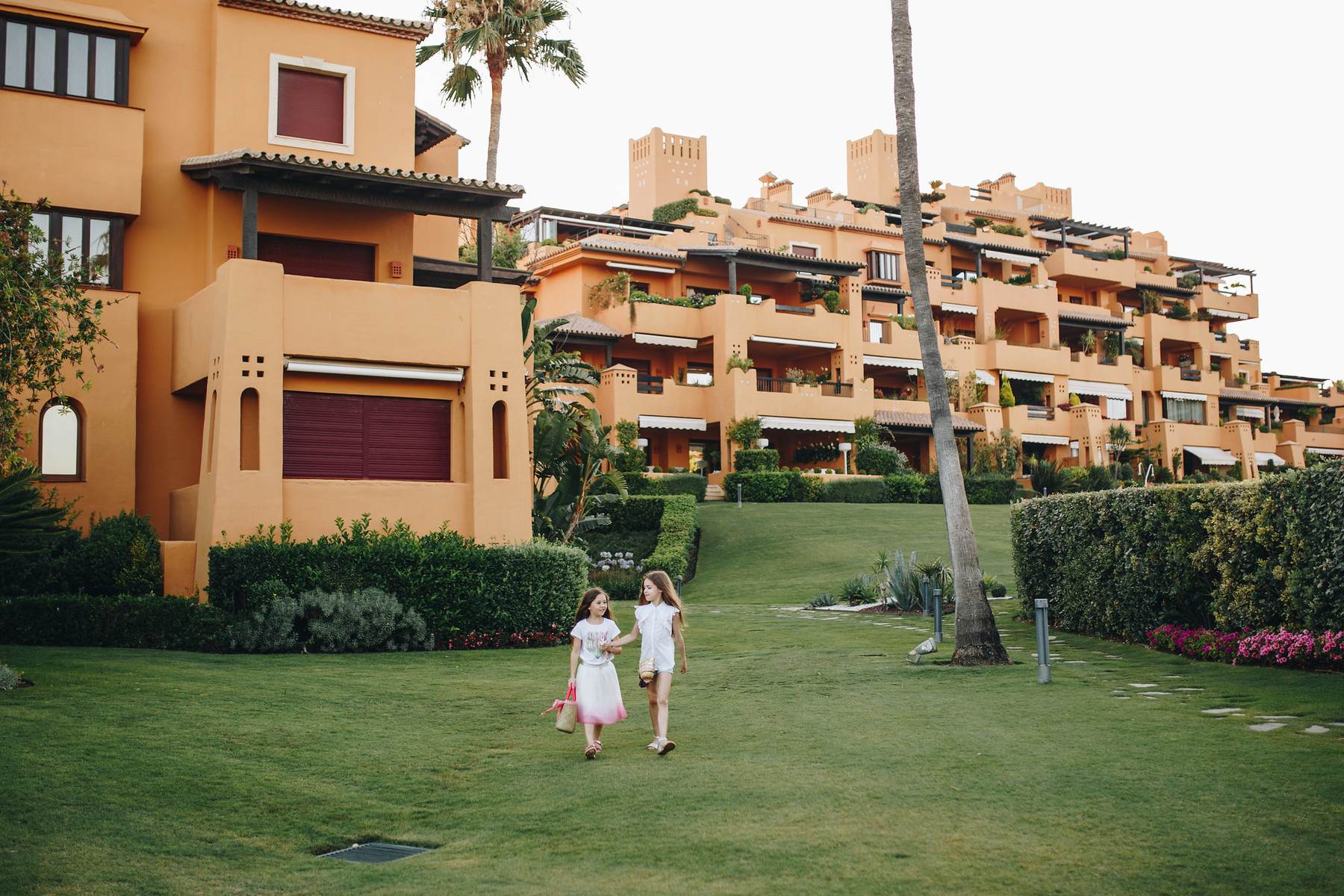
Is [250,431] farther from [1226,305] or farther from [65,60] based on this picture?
[1226,305]

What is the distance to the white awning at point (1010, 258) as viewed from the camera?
197 ft

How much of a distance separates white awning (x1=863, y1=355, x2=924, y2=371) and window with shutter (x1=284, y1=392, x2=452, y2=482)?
3232 cm

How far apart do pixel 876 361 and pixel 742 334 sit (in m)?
7.62

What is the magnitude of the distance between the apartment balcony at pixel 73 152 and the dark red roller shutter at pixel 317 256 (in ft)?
7.61

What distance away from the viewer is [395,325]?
18.8 m

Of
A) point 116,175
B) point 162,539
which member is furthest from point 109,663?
point 116,175

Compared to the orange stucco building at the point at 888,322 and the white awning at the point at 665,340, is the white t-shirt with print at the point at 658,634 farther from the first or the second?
the white awning at the point at 665,340

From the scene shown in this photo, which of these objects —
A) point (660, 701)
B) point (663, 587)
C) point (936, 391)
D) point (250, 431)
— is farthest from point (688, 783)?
point (250, 431)

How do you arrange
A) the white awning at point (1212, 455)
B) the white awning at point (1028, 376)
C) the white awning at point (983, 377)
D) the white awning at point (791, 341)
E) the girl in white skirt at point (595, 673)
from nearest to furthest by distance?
the girl in white skirt at point (595, 673) < the white awning at point (791, 341) < the white awning at point (983, 377) < the white awning at point (1028, 376) < the white awning at point (1212, 455)

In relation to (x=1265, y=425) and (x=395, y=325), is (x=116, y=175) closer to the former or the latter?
(x=395, y=325)

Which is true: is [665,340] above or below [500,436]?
above

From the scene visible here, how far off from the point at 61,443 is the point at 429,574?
6.82m

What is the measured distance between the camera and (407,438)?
1938cm

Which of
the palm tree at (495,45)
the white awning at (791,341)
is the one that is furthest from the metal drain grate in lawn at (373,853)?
the white awning at (791,341)
